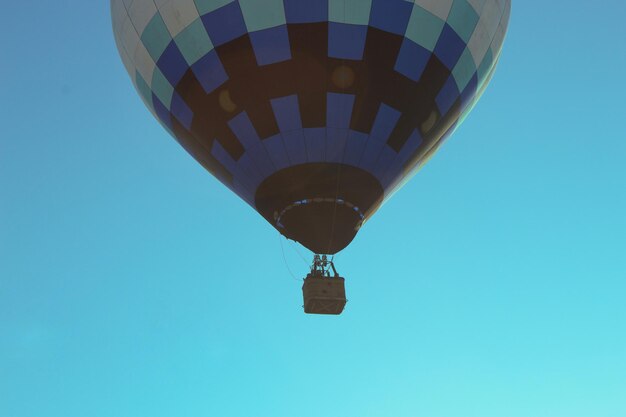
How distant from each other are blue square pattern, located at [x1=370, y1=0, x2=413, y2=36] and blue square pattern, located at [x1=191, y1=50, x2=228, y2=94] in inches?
95.6

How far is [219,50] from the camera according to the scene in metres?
11.6

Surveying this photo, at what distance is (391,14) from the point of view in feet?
37.3

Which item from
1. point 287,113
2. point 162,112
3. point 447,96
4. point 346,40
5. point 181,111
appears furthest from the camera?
point 162,112

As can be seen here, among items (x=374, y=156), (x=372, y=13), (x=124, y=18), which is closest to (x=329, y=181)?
(x=374, y=156)

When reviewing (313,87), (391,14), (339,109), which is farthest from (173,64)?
(391,14)

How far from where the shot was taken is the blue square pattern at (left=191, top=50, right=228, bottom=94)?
11.7 m

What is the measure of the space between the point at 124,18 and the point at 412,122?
17.1 ft

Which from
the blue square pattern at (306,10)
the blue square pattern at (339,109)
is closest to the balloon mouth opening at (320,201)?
the blue square pattern at (339,109)

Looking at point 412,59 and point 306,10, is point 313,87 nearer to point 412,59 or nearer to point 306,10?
point 306,10

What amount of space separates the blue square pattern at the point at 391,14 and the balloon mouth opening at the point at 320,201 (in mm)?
2198

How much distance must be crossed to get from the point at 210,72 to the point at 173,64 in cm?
85

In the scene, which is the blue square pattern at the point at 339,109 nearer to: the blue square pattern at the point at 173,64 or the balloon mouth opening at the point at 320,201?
the balloon mouth opening at the point at 320,201

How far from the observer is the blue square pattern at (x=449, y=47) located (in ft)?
39.2

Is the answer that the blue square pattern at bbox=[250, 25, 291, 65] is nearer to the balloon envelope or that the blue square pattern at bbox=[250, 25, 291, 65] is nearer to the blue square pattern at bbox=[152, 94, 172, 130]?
the balloon envelope
